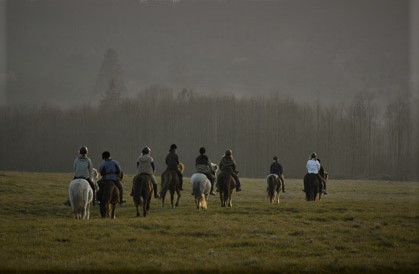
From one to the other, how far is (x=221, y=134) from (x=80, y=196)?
350 ft

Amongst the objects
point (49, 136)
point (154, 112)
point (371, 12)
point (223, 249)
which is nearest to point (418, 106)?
point (371, 12)

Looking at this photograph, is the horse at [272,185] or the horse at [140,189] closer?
the horse at [140,189]

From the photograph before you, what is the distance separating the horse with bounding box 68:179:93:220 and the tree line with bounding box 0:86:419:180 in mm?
85863

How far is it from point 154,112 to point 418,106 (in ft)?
186

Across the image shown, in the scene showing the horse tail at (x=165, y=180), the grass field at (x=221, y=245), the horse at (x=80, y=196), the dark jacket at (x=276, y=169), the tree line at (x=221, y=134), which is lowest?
the grass field at (x=221, y=245)

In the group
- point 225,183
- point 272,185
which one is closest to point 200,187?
point 225,183

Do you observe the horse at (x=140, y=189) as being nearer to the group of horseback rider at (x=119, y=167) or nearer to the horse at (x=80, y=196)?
the group of horseback rider at (x=119, y=167)

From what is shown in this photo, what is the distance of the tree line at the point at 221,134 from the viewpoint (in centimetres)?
11888

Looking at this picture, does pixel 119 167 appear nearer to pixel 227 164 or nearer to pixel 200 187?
pixel 200 187

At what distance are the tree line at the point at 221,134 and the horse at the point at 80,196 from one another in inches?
3380

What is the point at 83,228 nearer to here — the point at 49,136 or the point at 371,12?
the point at 49,136

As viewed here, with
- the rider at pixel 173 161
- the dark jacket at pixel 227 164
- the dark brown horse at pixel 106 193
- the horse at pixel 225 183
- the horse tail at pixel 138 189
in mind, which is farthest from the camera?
the dark jacket at pixel 227 164

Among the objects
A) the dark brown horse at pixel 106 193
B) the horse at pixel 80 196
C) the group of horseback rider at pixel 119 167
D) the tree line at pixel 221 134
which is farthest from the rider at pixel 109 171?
the tree line at pixel 221 134

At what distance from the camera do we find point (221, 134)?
13138cm
